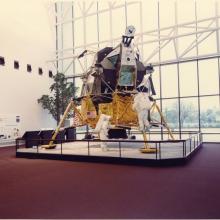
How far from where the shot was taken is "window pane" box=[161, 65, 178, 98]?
17.4 m

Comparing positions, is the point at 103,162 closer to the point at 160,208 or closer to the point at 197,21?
the point at 160,208

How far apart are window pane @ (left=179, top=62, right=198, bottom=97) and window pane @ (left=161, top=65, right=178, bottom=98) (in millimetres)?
408

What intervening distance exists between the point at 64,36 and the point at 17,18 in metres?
4.49

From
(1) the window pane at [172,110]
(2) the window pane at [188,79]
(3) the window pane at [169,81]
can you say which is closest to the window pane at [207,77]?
(2) the window pane at [188,79]

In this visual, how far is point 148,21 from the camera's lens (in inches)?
730

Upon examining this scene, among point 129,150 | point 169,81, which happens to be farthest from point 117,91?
point 169,81

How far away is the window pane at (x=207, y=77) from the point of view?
16.3 meters

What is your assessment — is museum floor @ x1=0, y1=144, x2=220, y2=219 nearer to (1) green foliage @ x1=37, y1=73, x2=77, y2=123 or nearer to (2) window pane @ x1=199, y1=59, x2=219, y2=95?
(2) window pane @ x1=199, y1=59, x2=219, y2=95

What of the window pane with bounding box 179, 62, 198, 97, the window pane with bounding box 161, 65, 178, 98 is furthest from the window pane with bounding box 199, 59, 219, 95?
the window pane with bounding box 161, 65, 178, 98

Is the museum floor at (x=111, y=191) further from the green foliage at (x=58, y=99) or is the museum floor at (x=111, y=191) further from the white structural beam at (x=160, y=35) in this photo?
the green foliage at (x=58, y=99)

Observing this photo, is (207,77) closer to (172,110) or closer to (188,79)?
(188,79)

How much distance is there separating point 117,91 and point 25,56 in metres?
10.8

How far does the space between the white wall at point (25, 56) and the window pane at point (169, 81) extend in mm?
9403

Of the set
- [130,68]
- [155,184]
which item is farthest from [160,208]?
[130,68]
